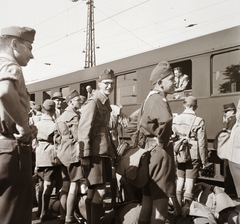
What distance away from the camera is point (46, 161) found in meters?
4.21

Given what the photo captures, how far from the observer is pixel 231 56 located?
584 cm

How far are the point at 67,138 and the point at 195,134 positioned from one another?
199 centimetres

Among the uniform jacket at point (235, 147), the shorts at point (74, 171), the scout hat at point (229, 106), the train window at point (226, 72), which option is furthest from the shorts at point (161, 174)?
the train window at point (226, 72)

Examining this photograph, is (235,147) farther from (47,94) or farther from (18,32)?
(47,94)

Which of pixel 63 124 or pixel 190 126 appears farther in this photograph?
pixel 190 126

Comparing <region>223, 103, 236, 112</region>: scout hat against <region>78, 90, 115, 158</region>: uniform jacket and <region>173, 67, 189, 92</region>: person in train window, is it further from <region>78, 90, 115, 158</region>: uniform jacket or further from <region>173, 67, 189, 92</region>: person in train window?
<region>78, 90, 115, 158</region>: uniform jacket

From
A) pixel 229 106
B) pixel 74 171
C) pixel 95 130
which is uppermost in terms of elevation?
pixel 229 106

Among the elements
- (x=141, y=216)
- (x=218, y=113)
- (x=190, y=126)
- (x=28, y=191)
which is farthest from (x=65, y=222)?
(x=218, y=113)

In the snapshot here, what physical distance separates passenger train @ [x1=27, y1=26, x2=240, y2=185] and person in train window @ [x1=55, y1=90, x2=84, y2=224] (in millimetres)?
3072

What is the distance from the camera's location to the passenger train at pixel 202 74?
19.2 feet

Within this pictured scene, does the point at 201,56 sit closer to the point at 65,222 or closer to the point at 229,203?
the point at 229,203

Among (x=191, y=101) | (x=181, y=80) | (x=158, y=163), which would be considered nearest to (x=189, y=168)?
(x=191, y=101)

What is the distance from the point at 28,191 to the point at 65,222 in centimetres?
158

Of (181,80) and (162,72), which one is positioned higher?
(181,80)
